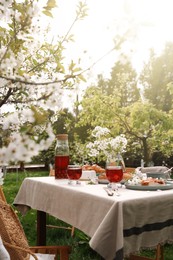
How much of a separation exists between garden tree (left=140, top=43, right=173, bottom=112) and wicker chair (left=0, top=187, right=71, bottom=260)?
20611mm

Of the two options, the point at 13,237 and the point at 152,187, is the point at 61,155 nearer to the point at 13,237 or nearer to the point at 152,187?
the point at 152,187

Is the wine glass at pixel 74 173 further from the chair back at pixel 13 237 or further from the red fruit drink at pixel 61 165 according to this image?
the chair back at pixel 13 237

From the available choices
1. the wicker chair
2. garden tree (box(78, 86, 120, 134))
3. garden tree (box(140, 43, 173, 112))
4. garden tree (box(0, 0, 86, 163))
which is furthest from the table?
garden tree (box(140, 43, 173, 112))

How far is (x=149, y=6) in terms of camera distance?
86 centimetres

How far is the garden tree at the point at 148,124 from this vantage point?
10.2m

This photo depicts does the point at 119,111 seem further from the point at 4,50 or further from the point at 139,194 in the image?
the point at 4,50

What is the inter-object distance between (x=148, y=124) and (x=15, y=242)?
8.80m

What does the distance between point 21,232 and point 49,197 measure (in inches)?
28.7

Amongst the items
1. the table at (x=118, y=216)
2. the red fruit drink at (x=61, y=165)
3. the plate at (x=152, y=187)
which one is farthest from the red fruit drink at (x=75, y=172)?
the plate at (x=152, y=187)

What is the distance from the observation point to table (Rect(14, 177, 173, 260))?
1.84 meters

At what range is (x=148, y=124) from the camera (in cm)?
1020

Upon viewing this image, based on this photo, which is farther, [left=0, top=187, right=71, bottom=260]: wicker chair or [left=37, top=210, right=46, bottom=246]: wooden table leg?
[left=37, top=210, right=46, bottom=246]: wooden table leg

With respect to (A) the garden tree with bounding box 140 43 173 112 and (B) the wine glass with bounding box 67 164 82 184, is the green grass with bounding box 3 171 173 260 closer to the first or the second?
(B) the wine glass with bounding box 67 164 82 184

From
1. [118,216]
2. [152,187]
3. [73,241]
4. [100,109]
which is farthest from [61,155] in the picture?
[100,109]
